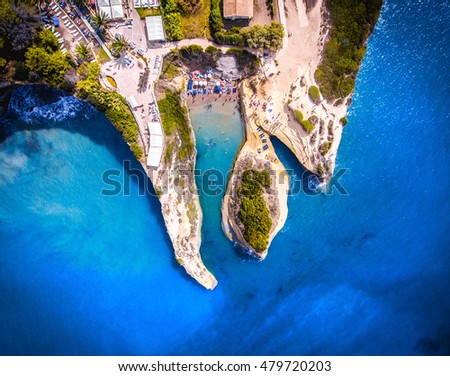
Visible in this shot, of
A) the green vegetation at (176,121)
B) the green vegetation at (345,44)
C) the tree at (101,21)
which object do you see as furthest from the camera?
the green vegetation at (176,121)

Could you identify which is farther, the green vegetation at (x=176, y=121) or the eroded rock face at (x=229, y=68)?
the green vegetation at (x=176, y=121)

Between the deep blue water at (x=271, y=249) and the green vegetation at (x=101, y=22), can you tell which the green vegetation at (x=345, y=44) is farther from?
the green vegetation at (x=101, y=22)

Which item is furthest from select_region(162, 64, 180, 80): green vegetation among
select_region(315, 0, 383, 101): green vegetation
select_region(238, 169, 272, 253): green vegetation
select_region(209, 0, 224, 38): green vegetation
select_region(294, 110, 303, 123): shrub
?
select_region(315, 0, 383, 101): green vegetation

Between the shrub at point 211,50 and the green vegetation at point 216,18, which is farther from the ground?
the green vegetation at point 216,18

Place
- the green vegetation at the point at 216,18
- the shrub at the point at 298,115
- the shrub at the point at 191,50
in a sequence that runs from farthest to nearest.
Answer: the shrub at the point at 298,115 → the shrub at the point at 191,50 → the green vegetation at the point at 216,18

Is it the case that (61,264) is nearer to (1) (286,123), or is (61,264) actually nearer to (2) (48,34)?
(2) (48,34)

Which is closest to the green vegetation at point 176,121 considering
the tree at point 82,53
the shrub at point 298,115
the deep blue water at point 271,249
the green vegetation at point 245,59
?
the deep blue water at point 271,249

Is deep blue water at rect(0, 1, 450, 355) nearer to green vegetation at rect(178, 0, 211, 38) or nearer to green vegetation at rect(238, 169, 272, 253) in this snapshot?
green vegetation at rect(238, 169, 272, 253)
